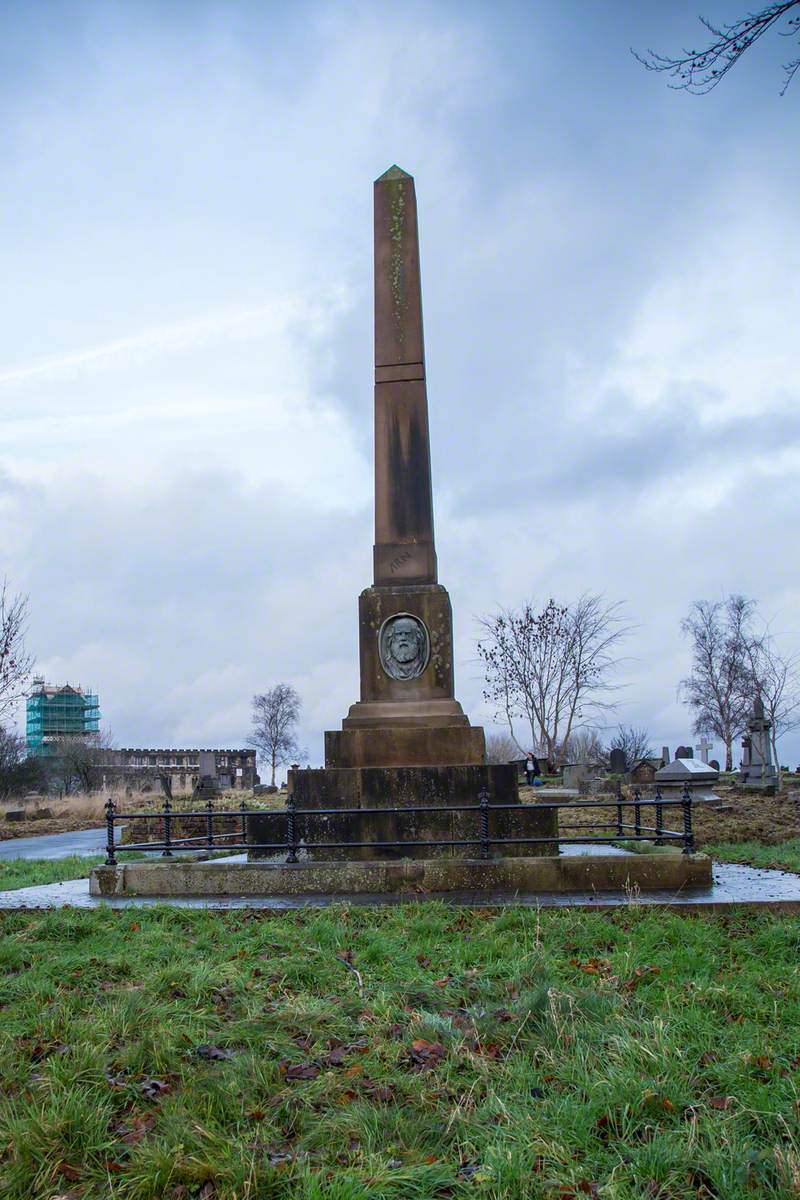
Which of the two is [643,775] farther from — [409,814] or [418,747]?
[409,814]

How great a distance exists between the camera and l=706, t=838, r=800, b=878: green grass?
11.4m

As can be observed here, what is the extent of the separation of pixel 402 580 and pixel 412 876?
383 centimetres

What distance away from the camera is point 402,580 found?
11.8 metres

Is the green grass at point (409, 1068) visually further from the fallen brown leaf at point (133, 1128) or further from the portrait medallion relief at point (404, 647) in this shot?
the portrait medallion relief at point (404, 647)

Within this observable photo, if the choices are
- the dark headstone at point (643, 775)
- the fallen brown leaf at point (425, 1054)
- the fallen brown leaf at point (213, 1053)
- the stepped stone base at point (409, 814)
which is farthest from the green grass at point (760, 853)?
the dark headstone at point (643, 775)

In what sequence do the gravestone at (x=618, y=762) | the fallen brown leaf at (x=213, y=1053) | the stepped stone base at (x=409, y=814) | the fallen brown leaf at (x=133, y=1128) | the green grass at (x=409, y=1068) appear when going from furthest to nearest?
the gravestone at (x=618, y=762), the stepped stone base at (x=409, y=814), the fallen brown leaf at (x=213, y=1053), the fallen brown leaf at (x=133, y=1128), the green grass at (x=409, y=1068)

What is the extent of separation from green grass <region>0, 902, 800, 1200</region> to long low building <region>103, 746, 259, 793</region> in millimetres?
38207

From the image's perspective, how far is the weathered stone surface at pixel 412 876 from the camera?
907 centimetres

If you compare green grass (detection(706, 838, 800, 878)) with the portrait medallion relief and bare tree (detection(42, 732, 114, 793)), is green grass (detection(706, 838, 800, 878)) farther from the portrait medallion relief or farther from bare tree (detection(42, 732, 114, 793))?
bare tree (detection(42, 732, 114, 793))

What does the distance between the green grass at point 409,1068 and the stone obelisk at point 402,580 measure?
4316mm

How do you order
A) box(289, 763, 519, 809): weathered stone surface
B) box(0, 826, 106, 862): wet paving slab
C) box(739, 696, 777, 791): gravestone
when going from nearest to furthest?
box(289, 763, 519, 809): weathered stone surface < box(0, 826, 106, 862): wet paving slab < box(739, 696, 777, 791): gravestone

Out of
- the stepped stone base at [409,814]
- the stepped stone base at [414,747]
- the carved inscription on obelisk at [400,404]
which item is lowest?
the stepped stone base at [409,814]

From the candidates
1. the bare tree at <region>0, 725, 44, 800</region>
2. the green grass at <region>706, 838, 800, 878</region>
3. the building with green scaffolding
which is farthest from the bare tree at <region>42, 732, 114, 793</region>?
the green grass at <region>706, 838, 800, 878</region>

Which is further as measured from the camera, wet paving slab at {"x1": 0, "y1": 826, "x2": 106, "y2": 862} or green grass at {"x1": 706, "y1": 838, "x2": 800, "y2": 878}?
wet paving slab at {"x1": 0, "y1": 826, "x2": 106, "y2": 862}
